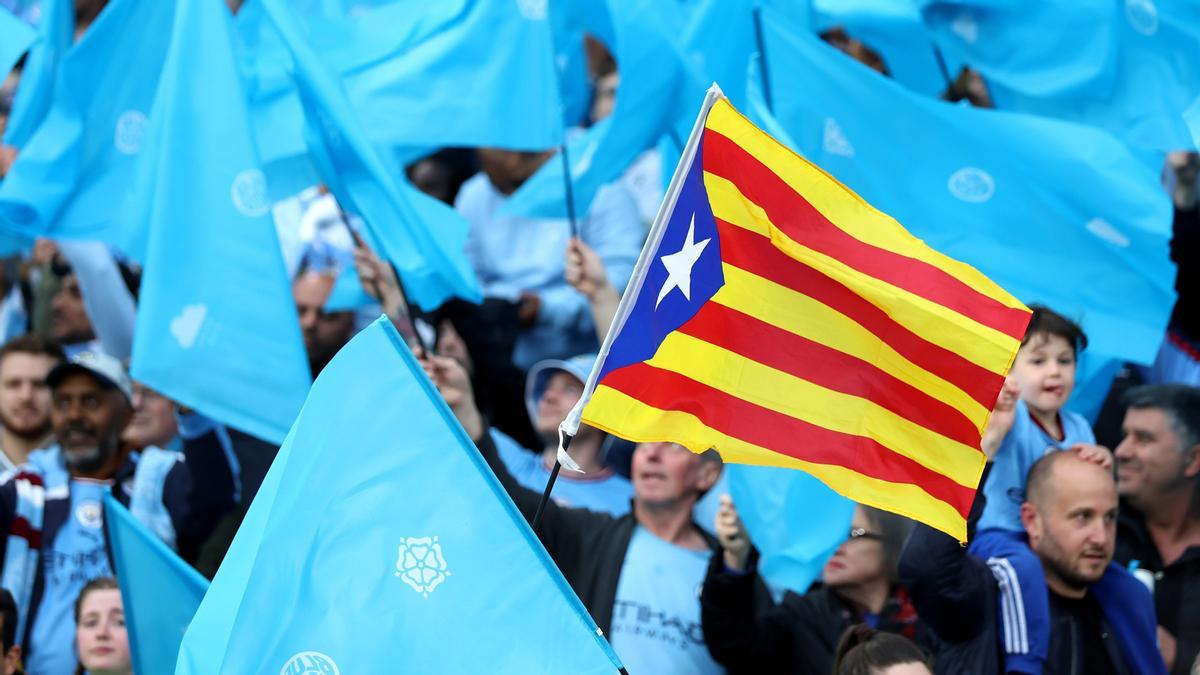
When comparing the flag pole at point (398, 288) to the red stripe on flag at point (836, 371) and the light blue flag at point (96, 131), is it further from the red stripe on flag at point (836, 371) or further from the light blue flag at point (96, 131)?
the red stripe on flag at point (836, 371)

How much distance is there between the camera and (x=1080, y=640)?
590 cm

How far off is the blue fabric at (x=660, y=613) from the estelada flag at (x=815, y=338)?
1.63 m

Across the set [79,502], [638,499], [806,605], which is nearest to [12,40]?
[79,502]

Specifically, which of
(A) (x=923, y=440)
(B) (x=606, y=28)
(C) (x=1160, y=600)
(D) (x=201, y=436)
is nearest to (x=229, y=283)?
(D) (x=201, y=436)

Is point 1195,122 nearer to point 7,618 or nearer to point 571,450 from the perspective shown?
point 571,450

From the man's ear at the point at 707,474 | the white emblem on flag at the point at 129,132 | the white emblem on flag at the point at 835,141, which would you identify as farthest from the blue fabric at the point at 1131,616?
the white emblem on flag at the point at 129,132

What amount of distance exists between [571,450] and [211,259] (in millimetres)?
1580

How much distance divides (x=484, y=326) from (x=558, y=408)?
0.67 metres

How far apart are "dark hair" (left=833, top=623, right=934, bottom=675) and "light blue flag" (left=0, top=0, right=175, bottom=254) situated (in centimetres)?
352

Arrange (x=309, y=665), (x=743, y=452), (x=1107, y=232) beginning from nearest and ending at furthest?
(x=309, y=665), (x=743, y=452), (x=1107, y=232)

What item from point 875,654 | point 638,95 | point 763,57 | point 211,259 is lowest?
point 875,654

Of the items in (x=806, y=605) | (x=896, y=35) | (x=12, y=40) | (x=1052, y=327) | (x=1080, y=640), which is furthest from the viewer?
(x=896, y=35)

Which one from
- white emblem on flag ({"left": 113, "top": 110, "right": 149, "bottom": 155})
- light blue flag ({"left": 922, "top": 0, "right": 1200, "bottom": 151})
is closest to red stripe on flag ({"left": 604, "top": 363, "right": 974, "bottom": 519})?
light blue flag ({"left": 922, "top": 0, "right": 1200, "bottom": 151})

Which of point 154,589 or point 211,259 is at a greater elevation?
point 211,259
